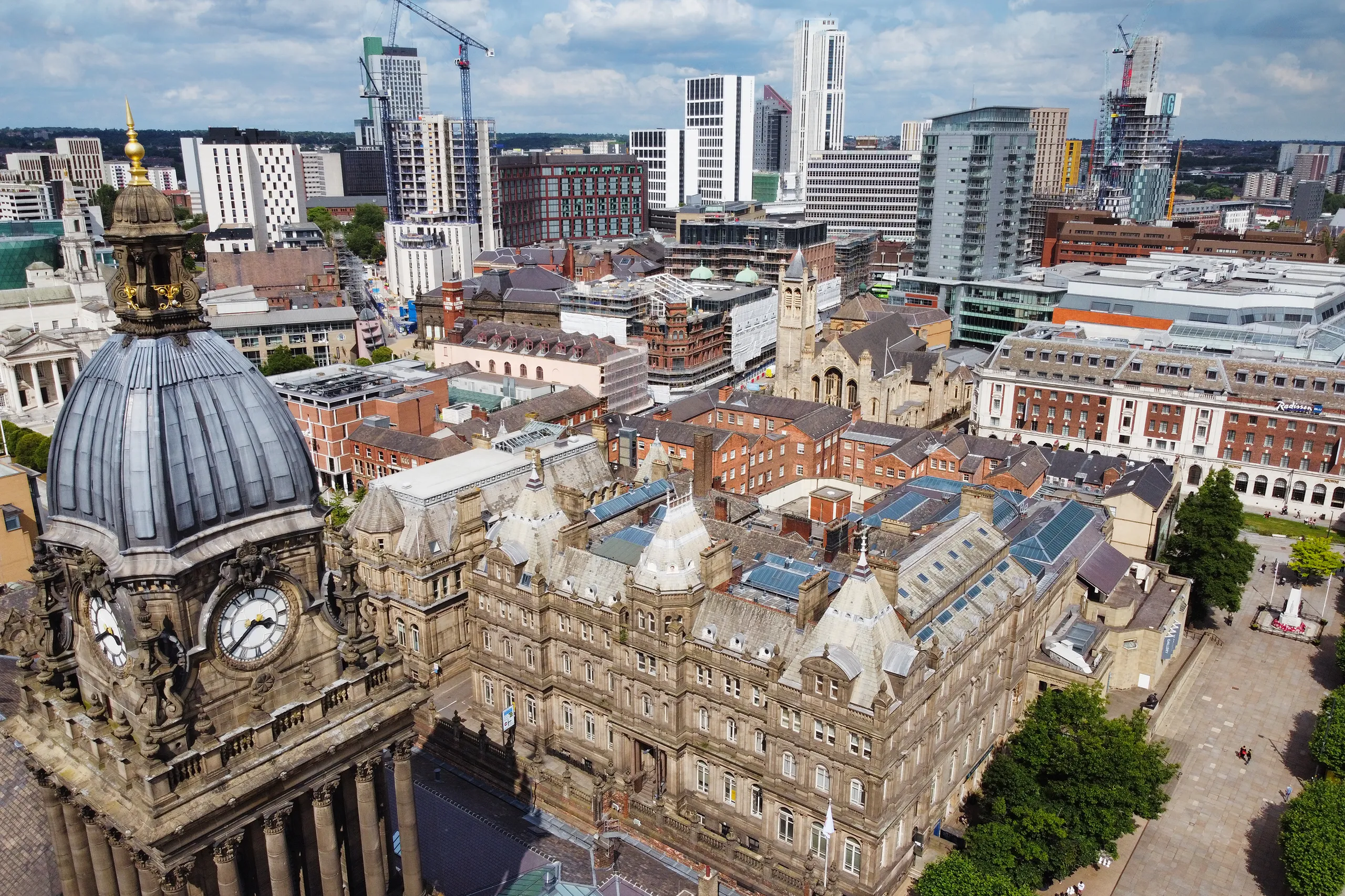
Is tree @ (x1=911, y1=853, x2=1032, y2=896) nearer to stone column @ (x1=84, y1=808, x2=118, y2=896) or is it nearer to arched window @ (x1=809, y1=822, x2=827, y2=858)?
arched window @ (x1=809, y1=822, x2=827, y2=858)

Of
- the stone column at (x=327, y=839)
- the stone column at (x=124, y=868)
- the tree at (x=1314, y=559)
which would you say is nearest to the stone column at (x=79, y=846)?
the stone column at (x=124, y=868)

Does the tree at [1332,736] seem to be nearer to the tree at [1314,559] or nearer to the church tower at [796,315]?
the tree at [1314,559]

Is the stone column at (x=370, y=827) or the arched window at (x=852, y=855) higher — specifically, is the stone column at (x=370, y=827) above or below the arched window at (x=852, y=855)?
above

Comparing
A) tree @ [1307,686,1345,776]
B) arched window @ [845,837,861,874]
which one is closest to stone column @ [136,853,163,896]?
arched window @ [845,837,861,874]

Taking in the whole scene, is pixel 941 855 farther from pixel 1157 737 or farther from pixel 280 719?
pixel 280 719

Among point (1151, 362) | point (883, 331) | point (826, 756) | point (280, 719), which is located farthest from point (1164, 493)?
point (280, 719)

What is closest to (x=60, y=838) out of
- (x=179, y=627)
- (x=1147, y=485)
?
(x=179, y=627)

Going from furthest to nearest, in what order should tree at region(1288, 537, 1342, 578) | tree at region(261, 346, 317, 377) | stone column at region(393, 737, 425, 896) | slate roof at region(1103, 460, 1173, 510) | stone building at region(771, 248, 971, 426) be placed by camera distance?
1. tree at region(261, 346, 317, 377)
2. stone building at region(771, 248, 971, 426)
3. tree at region(1288, 537, 1342, 578)
4. slate roof at region(1103, 460, 1173, 510)
5. stone column at region(393, 737, 425, 896)
